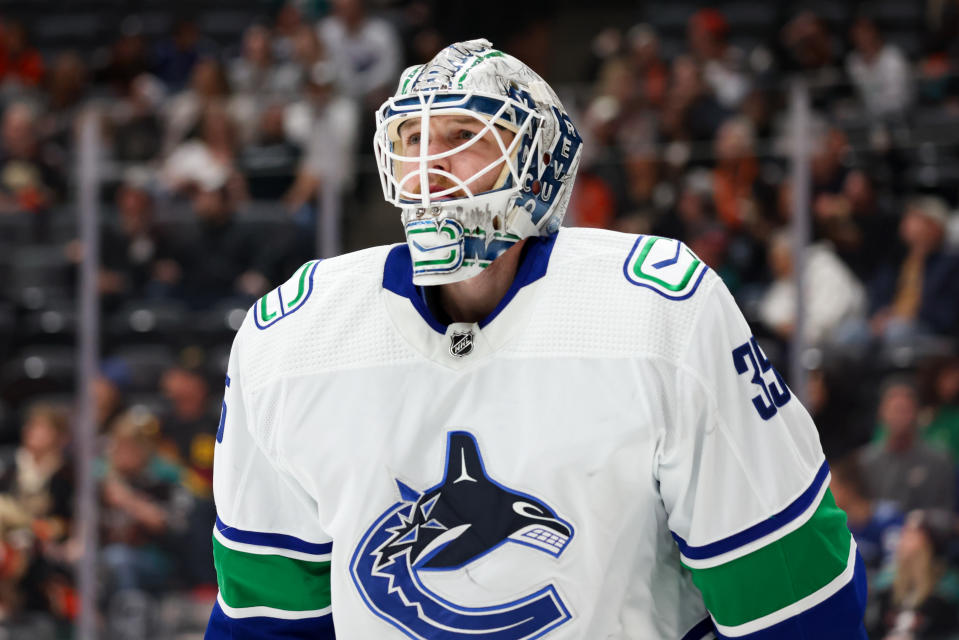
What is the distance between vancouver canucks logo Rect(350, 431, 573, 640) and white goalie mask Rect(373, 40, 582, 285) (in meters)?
0.22

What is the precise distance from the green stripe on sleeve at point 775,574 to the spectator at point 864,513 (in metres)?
2.36

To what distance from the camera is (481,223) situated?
162 cm

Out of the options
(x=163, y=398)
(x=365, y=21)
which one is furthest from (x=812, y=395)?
(x=365, y=21)

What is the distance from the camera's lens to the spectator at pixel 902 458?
381 centimetres

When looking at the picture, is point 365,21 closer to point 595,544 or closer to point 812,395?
point 812,395

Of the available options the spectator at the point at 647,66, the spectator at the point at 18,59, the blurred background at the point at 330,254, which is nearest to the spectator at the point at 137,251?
the blurred background at the point at 330,254

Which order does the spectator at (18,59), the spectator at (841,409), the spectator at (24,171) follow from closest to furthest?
the spectator at (841,409) → the spectator at (24,171) → the spectator at (18,59)

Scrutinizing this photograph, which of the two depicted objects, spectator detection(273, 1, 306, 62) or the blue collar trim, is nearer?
the blue collar trim

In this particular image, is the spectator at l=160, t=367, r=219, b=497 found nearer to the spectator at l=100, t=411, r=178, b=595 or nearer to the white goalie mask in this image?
the spectator at l=100, t=411, r=178, b=595

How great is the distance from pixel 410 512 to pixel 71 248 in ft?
10.8

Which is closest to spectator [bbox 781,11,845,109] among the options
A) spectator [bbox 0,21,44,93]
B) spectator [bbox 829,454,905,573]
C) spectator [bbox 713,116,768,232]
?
spectator [bbox 713,116,768,232]

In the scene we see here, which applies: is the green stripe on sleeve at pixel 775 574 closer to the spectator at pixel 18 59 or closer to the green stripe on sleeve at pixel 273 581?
the green stripe on sleeve at pixel 273 581

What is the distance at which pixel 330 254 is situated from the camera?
423 centimetres

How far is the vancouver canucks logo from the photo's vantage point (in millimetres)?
1529
